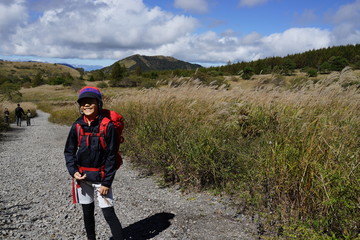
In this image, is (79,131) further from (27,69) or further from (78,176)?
(27,69)

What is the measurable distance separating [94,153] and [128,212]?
68.0 inches

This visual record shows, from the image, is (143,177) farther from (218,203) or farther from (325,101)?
(325,101)

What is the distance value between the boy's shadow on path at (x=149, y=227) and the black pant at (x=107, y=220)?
520 mm

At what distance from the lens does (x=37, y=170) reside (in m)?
6.70

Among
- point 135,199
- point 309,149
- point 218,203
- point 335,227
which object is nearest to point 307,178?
point 309,149

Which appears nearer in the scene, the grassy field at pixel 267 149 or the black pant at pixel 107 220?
the grassy field at pixel 267 149

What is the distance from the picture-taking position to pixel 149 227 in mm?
3496

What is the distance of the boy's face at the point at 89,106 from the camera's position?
105 inches

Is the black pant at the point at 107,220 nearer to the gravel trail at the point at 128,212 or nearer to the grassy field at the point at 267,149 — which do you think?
the gravel trail at the point at 128,212

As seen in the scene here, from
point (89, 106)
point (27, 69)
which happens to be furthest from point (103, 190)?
point (27, 69)

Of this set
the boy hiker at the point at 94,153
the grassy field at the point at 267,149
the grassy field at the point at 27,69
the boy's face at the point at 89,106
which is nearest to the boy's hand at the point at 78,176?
the boy hiker at the point at 94,153

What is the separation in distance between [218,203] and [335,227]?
1829mm

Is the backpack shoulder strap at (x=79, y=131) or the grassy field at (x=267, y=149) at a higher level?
the backpack shoulder strap at (x=79, y=131)

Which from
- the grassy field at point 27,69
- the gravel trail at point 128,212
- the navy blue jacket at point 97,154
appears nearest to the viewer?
the navy blue jacket at point 97,154
